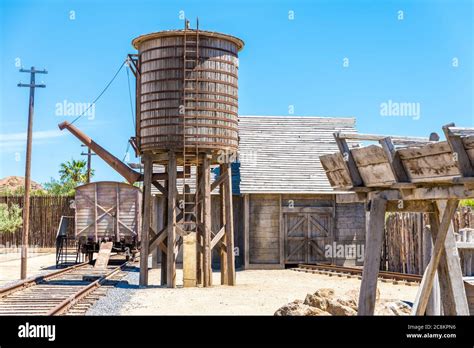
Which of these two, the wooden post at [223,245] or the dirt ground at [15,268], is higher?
the wooden post at [223,245]

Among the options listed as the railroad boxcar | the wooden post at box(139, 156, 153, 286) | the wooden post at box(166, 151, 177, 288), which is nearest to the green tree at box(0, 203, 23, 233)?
the railroad boxcar

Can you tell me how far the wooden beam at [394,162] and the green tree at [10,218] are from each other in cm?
3839

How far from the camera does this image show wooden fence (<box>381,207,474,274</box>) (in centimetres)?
2453

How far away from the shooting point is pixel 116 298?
18844 mm

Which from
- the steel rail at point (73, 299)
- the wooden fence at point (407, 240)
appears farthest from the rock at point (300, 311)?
the wooden fence at point (407, 240)

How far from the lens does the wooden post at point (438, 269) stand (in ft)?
27.4

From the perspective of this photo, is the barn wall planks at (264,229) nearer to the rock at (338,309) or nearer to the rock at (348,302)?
the rock at (348,302)

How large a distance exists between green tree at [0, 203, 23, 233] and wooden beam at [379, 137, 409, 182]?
38388 millimetres

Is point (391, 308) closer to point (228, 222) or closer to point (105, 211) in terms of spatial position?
point (228, 222)

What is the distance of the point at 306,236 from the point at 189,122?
10.7 meters

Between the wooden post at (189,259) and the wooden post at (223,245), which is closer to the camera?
the wooden post at (189,259)

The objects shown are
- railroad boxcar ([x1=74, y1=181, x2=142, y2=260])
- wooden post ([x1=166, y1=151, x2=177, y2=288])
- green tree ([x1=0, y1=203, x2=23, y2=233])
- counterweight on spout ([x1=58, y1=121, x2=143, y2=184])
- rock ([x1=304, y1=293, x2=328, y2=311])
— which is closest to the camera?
rock ([x1=304, y1=293, x2=328, y2=311])

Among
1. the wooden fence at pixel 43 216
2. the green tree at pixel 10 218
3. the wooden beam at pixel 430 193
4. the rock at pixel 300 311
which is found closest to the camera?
the wooden beam at pixel 430 193

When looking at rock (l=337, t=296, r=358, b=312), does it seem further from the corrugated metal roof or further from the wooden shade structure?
the corrugated metal roof
